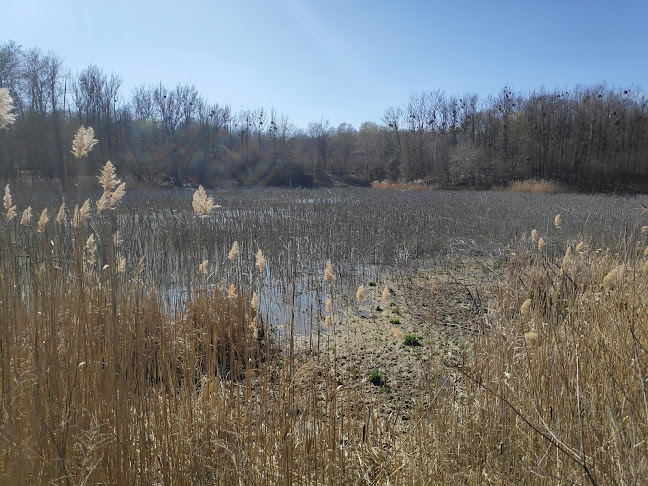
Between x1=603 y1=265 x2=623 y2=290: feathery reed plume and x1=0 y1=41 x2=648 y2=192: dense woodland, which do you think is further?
x1=0 y1=41 x2=648 y2=192: dense woodland

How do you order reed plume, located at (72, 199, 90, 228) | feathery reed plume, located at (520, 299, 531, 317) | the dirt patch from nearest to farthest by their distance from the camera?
reed plume, located at (72, 199, 90, 228)
feathery reed plume, located at (520, 299, 531, 317)
the dirt patch

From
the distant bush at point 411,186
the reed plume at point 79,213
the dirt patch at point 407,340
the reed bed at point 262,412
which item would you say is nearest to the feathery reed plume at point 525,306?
the reed bed at point 262,412

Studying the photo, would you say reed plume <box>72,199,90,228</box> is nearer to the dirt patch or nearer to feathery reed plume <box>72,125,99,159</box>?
feathery reed plume <box>72,125,99,159</box>

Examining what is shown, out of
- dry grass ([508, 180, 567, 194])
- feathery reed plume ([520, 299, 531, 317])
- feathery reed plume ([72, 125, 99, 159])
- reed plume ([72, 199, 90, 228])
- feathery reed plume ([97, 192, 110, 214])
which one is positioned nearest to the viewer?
reed plume ([72, 199, 90, 228])

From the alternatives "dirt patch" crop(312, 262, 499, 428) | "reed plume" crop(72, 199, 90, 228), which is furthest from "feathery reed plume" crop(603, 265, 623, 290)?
"reed plume" crop(72, 199, 90, 228)

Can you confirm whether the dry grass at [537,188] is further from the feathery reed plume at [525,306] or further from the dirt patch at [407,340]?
the feathery reed plume at [525,306]

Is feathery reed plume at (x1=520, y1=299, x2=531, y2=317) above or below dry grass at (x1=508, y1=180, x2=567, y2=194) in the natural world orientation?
below

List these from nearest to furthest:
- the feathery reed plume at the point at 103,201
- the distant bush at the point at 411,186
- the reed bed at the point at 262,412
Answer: the reed bed at the point at 262,412 < the feathery reed plume at the point at 103,201 < the distant bush at the point at 411,186

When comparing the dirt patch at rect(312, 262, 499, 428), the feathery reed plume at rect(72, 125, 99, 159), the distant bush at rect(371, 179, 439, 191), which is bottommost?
the dirt patch at rect(312, 262, 499, 428)

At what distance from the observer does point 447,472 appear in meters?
1.98

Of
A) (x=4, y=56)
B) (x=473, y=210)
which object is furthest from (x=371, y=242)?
(x=4, y=56)

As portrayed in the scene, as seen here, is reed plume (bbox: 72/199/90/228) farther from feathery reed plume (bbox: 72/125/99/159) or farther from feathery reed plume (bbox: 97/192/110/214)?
feathery reed plume (bbox: 72/125/99/159)

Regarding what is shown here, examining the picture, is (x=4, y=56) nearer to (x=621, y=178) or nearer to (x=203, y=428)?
(x=203, y=428)

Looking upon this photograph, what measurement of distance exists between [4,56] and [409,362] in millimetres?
28125
